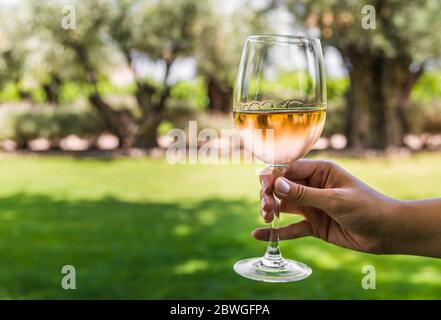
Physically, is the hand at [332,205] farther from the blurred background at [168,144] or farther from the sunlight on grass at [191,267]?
the sunlight on grass at [191,267]

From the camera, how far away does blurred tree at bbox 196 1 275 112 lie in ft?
47.5

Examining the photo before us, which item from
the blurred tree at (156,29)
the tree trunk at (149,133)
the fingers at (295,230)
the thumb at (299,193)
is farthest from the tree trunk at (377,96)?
the thumb at (299,193)

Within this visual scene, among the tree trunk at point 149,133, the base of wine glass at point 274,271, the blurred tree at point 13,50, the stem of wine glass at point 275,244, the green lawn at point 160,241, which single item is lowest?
the green lawn at point 160,241

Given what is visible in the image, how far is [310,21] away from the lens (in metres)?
14.0

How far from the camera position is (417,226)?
77.0 inches

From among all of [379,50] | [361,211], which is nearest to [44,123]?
[379,50]

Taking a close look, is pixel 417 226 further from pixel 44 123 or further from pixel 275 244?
pixel 44 123

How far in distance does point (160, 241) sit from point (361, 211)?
215 inches

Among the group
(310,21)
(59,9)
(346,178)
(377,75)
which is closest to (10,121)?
(59,9)

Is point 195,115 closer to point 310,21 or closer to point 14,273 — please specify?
point 310,21

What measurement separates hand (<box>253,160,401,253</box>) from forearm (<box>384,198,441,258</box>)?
0.05 feet

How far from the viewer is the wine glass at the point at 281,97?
1.64 m

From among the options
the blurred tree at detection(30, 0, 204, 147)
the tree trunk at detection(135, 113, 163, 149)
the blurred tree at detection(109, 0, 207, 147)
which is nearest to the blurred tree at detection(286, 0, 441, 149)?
the blurred tree at detection(109, 0, 207, 147)

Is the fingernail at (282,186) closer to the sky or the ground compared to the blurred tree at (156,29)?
closer to the ground
